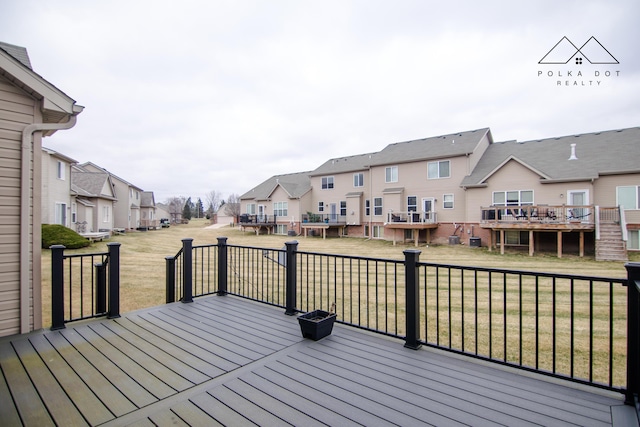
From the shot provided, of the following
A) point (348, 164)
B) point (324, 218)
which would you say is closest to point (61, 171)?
point (324, 218)

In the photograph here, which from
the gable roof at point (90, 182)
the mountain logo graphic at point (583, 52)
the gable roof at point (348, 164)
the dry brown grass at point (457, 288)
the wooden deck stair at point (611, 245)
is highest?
the mountain logo graphic at point (583, 52)

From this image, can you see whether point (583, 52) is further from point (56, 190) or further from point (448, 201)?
point (56, 190)

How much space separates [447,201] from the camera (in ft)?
65.5

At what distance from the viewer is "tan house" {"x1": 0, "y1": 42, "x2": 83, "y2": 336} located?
11.8ft

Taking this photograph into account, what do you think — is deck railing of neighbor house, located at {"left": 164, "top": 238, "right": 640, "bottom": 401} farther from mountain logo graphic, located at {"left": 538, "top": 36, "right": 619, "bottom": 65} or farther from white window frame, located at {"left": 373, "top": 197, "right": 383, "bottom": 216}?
white window frame, located at {"left": 373, "top": 197, "right": 383, "bottom": 216}

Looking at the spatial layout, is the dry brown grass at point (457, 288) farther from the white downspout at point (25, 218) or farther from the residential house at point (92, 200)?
the residential house at point (92, 200)

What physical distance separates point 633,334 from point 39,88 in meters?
6.40

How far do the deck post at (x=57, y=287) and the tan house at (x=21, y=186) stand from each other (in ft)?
0.79

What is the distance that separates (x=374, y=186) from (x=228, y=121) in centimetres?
1293

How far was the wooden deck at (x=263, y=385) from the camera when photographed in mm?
2104

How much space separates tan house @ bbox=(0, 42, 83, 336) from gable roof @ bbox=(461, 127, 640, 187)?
19.5m

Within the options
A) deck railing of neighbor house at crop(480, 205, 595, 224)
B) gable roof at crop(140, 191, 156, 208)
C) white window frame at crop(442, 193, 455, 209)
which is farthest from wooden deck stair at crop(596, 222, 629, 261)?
gable roof at crop(140, 191, 156, 208)

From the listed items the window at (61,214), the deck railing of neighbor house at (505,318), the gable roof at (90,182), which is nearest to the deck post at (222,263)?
the deck railing of neighbor house at (505,318)

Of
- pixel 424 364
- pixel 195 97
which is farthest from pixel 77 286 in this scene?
pixel 195 97
